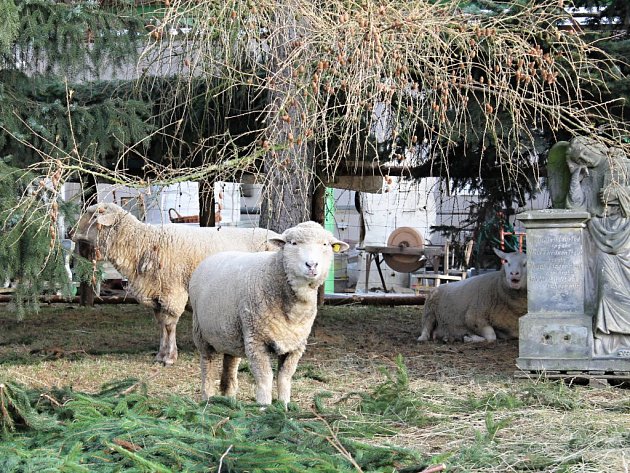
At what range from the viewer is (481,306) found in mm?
11773

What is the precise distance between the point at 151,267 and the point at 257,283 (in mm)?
3483

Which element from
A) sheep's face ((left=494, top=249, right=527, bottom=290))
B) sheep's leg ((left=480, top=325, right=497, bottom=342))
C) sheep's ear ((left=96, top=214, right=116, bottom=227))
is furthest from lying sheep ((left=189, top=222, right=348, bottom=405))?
sheep's leg ((left=480, top=325, right=497, bottom=342))

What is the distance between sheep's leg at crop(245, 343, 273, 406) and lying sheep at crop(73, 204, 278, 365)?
3.01 metres

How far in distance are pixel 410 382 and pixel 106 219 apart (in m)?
3.88

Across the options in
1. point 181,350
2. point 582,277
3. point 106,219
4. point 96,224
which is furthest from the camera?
point 181,350

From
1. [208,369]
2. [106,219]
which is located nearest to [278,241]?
[208,369]

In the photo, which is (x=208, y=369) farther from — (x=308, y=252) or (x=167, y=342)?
(x=167, y=342)

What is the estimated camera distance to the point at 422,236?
2422 centimetres

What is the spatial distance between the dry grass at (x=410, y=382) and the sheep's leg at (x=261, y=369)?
1.61 ft

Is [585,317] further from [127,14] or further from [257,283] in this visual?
[127,14]

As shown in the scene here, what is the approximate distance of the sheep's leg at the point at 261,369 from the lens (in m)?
6.69

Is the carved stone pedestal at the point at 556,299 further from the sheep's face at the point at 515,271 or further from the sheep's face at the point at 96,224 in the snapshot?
the sheep's face at the point at 96,224

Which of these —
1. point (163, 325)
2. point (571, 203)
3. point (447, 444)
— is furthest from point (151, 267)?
point (447, 444)

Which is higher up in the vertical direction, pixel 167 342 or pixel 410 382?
pixel 167 342
